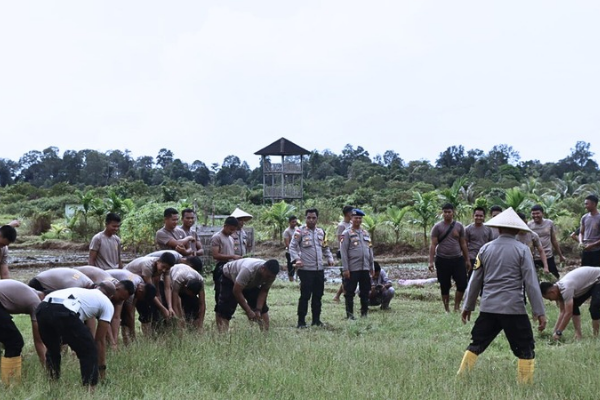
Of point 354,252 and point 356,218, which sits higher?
point 356,218

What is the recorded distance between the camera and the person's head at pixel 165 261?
8734 millimetres

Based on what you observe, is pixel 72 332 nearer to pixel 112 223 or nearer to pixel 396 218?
pixel 112 223

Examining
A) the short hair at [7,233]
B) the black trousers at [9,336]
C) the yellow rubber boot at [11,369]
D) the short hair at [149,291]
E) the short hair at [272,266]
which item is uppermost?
the short hair at [7,233]

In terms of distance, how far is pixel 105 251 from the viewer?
9.95 meters

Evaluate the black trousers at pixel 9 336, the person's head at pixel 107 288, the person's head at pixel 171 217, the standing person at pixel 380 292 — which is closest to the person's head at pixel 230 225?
the person's head at pixel 171 217

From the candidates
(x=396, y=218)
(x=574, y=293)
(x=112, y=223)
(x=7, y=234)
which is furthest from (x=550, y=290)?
(x=396, y=218)

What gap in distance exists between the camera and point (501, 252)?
23.5 feet

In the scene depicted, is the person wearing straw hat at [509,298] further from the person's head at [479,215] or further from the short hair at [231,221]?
the person's head at [479,215]

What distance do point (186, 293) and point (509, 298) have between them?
4537 mm

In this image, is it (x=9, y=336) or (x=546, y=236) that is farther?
(x=546, y=236)

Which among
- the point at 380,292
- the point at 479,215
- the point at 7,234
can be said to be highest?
the point at 7,234

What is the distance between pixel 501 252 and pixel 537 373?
4.26 feet

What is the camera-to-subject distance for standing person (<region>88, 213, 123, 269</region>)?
989cm

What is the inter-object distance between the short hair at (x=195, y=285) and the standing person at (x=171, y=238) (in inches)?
54.4
